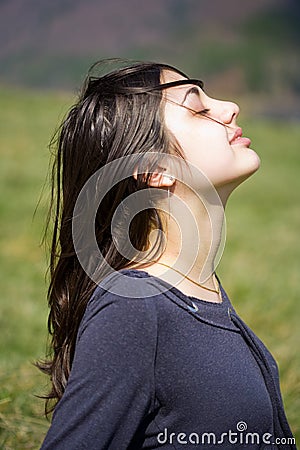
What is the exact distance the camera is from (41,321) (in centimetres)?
414

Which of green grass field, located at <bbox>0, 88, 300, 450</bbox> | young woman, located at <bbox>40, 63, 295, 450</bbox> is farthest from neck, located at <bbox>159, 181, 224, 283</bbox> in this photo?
green grass field, located at <bbox>0, 88, 300, 450</bbox>

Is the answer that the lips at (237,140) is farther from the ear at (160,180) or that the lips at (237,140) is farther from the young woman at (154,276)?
the ear at (160,180)

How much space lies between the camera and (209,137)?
139 centimetres

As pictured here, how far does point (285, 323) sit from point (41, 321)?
1.37 meters

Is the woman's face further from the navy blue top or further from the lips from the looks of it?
the navy blue top

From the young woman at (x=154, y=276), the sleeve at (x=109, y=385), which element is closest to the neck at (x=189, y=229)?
the young woman at (x=154, y=276)

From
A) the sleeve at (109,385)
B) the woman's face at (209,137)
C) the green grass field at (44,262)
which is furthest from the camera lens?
the green grass field at (44,262)

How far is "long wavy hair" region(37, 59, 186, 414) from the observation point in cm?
140

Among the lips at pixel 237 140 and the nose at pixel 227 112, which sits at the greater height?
the nose at pixel 227 112

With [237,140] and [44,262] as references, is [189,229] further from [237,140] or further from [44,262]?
[44,262]

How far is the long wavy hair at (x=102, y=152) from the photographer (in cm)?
140

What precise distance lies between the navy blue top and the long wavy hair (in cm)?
15

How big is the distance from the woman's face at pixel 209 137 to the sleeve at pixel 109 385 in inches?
12.7

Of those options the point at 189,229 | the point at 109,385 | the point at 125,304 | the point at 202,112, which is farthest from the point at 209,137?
the point at 109,385
